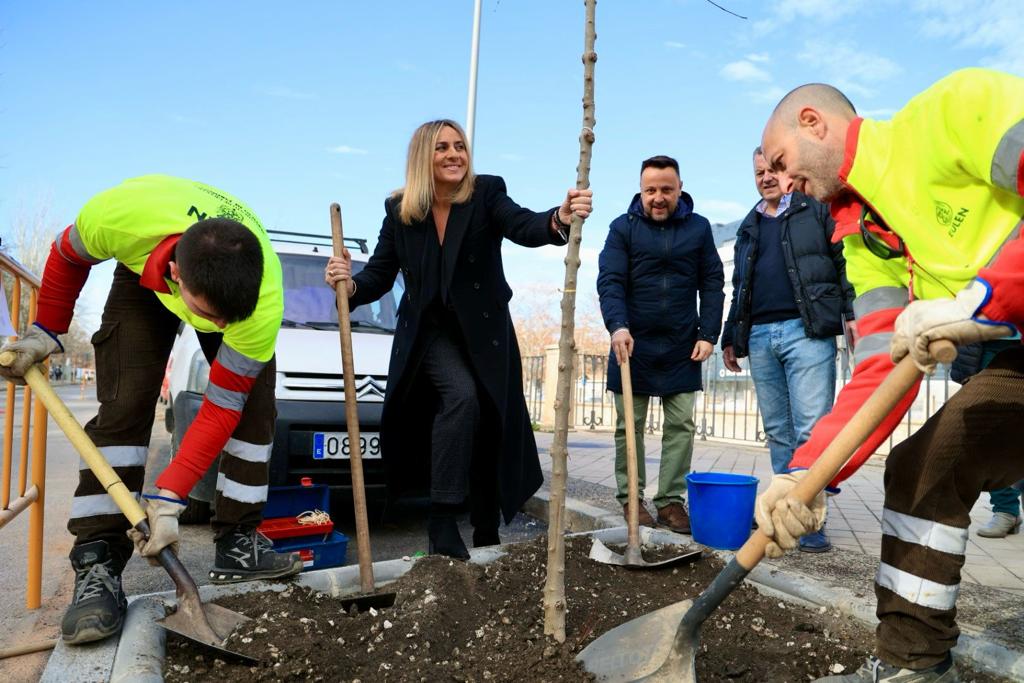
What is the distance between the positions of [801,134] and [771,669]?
1.57 meters

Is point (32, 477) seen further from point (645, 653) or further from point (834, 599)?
point (834, 599)

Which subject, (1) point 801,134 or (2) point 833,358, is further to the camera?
(2) point 833,358

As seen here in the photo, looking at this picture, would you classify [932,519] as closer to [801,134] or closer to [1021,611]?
[801,134]

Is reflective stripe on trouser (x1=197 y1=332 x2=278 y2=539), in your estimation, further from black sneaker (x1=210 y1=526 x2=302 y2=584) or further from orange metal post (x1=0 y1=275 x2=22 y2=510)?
orange metal post (x1=0 y1=275 x2=22 y2=510)

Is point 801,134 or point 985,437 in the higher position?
point 801,134

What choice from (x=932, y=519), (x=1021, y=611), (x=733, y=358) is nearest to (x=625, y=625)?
(x=932, y=519)

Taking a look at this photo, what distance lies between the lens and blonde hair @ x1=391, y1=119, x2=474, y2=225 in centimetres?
336

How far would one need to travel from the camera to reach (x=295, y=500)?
3.75m

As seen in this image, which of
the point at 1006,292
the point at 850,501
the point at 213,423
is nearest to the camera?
the point at 1006,292

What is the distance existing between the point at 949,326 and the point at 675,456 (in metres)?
2.70

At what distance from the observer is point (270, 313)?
2629 millimetres

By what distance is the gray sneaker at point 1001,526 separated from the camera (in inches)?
166

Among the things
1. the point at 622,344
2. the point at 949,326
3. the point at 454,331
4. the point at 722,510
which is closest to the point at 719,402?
the point at 622,344

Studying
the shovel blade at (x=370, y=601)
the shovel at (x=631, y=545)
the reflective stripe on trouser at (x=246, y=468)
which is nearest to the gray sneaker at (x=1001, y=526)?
the shovel at (x=631, y=545)
